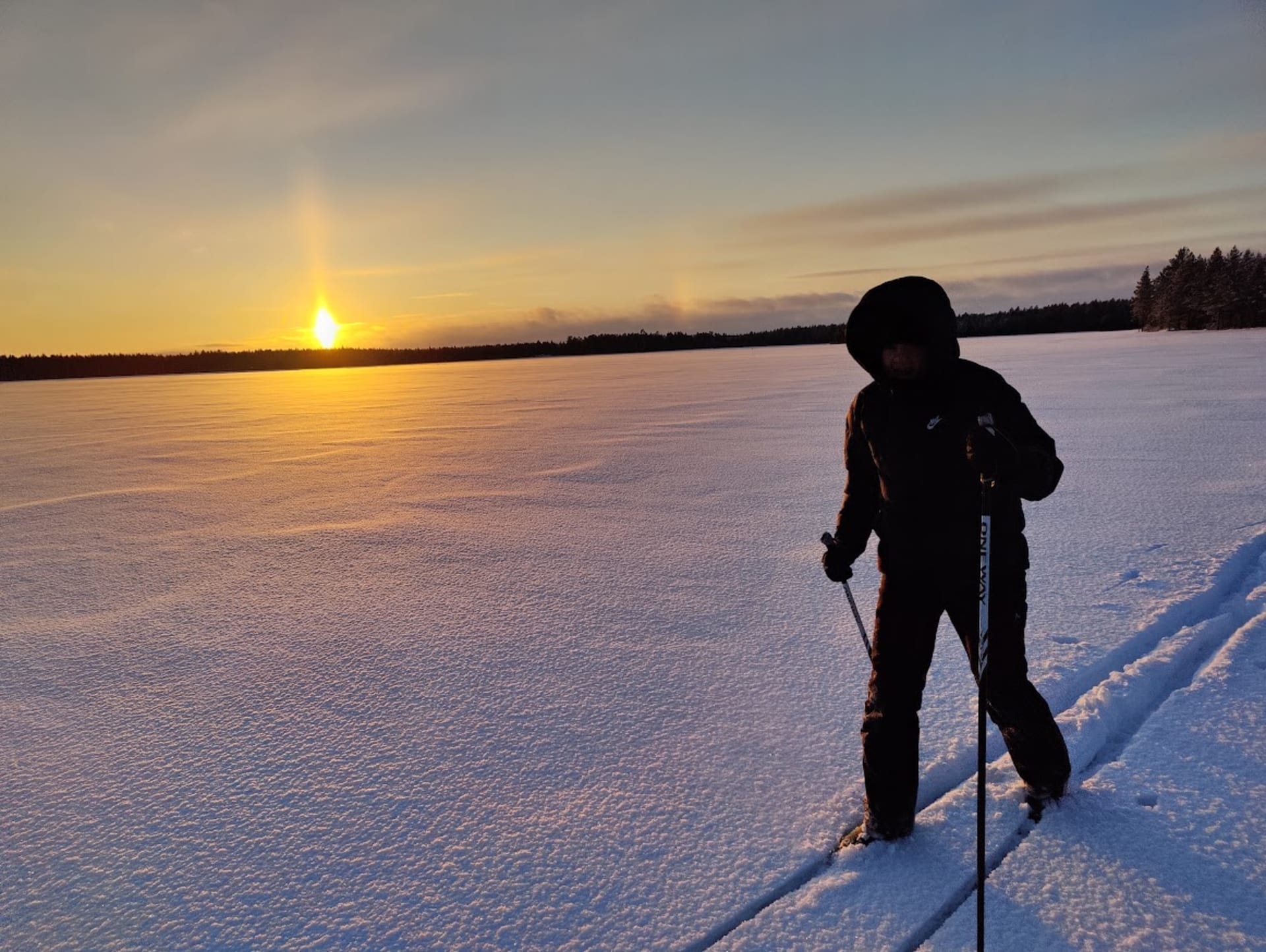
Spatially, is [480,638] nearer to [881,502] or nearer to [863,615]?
[863,615]

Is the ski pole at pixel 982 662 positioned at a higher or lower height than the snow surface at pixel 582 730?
higher

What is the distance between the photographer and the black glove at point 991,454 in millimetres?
1659

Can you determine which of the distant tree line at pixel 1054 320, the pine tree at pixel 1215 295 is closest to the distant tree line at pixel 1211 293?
the pine tree at pixel 1215 295

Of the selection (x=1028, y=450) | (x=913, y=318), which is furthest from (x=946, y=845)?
(x=913, y=318)

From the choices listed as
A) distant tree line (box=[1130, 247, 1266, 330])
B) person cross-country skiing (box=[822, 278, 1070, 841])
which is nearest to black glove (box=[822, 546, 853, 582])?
person cross-country skiing (box=[822, 278, 1070, 841])

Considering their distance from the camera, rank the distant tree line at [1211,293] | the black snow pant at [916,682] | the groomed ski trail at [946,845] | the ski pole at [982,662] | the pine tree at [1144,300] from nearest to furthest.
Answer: the ski pole at [982,662] < the groomed ski trail at [946,845] < the black snow pant at [916,682] < the distant tree line at [1211,293] < the pine tree at [1144,300]

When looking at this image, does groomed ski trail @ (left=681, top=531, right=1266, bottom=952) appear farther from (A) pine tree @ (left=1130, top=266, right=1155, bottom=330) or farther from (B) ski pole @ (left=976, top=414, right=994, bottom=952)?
(A) pine tree @ (left=1130, top=266, right=1155, bottom=330)

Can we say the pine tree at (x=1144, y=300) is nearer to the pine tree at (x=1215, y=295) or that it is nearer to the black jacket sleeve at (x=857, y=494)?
the pine tree at (x=1215, y=295)

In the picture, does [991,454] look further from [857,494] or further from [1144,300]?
[1144,300]

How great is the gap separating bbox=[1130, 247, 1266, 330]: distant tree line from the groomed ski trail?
59798mm

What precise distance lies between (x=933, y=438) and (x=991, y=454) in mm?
202

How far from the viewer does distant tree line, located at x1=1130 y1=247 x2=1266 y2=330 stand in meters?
48.5

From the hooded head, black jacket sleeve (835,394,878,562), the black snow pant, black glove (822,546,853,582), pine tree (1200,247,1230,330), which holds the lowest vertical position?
the black snow pant

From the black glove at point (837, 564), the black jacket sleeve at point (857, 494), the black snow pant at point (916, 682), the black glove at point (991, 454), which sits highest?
the black glove at point (991, 454)
